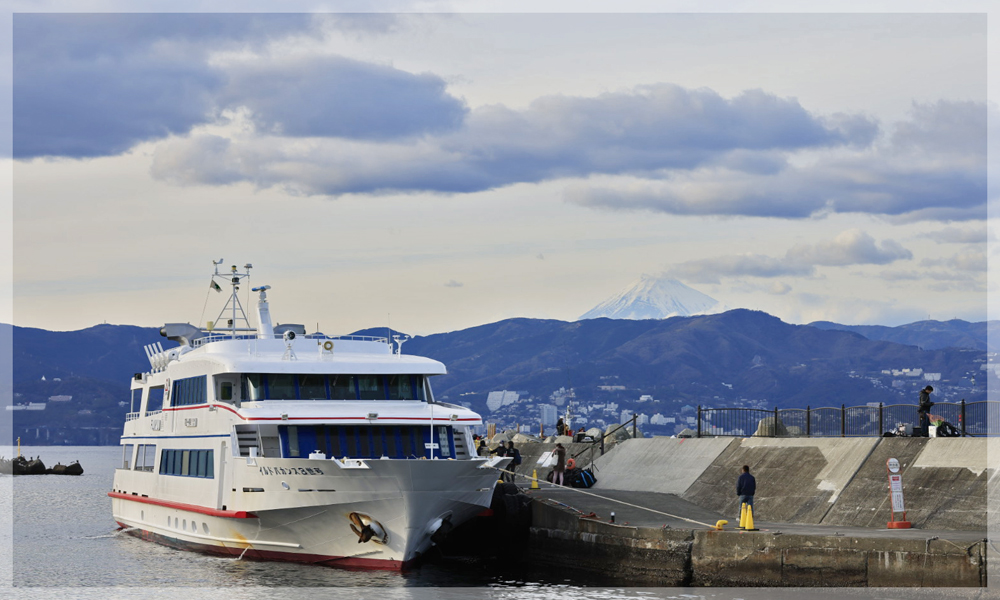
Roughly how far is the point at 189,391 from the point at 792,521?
17.8 meters

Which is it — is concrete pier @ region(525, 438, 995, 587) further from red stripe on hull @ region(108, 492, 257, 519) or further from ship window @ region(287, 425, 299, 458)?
red stripe on hull @ region(108, 492, 257, 519)

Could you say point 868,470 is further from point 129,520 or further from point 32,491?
point 32,491

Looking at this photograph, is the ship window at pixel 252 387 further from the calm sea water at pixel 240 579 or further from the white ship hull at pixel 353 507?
the calm sea water at pixel 240 579

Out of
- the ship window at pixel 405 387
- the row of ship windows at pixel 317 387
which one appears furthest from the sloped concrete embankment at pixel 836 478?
the row of ship windows at pixel 317 387

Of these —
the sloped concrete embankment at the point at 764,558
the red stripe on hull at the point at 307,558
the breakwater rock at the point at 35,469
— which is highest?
the sloped concrete embankment at the point at 764,558

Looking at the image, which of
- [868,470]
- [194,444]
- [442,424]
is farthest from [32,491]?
[868,470]

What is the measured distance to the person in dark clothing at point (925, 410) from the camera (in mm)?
29938

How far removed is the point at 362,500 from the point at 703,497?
34.6ft

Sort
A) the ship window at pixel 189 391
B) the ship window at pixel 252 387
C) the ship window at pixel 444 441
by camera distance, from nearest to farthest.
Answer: the ship window at pixel 444 441 → the ship window at pixel 252 387 → the ship window at pixel 189 391

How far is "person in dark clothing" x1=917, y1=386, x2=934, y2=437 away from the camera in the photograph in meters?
29.9

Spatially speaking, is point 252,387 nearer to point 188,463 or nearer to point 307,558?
point 188,463

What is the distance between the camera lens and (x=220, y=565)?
30.8 m

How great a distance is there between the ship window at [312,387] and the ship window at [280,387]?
0.23 meters

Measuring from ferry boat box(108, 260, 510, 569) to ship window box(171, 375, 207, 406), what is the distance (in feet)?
0.20
